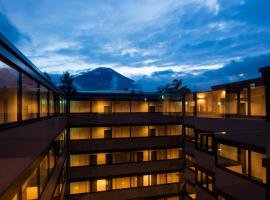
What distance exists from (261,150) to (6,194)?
846 cm

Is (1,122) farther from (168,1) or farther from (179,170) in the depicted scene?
(168,1)

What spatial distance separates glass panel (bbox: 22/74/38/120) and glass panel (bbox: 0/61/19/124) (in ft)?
2.36

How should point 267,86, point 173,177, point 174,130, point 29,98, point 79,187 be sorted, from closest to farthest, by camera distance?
1. point 29,98
2. point 267,86
3. point 79,187
4. point 173,177
5. point 174,130

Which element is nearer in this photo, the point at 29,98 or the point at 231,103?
the point at 29,98

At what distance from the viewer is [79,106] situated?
2091cm

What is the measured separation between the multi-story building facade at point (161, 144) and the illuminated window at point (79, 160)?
8 centimetres

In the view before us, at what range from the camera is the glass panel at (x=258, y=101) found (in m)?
9.59

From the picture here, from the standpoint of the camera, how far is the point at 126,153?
21.3 meters

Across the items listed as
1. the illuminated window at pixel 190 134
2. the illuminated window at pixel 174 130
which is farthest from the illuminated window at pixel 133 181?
the illuminated window at pixel 190 134

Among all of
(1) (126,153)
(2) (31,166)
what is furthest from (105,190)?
(2) (31,166)

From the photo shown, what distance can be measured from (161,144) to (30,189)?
17.1 metres

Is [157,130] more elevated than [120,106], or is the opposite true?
[120,106]

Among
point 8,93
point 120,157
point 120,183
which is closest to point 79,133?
point 120,157

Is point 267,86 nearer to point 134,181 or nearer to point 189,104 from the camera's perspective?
point 189,104
